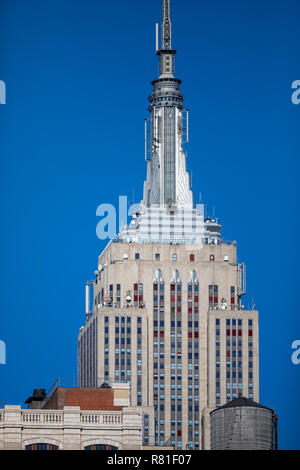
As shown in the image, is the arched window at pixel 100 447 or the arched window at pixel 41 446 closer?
the arched window at pixel 41 446

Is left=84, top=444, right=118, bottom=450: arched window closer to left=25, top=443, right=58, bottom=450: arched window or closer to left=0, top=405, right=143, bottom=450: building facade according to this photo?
left=0, top=405, right=143, bottom=450: building facade

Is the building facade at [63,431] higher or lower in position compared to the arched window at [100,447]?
higher

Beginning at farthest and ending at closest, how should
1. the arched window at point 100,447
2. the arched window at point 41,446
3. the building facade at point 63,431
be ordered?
the arched window at point 100,447 < the building facade at point 63,431 < the arched window at point 41,446

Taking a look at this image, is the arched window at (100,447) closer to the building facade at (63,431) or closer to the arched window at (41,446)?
the building facade at (63,431)

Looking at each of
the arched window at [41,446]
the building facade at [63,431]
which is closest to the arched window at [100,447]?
the building facade at [63,431]

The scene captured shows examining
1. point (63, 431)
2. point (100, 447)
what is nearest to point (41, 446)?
point (63, 431)

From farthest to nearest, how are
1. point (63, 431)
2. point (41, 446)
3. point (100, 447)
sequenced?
point (63, 431)
point (41, 446)
point (100, 447)

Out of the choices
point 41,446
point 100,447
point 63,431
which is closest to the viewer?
point 100,447

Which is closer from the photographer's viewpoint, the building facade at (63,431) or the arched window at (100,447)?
the building facade at (63,431)

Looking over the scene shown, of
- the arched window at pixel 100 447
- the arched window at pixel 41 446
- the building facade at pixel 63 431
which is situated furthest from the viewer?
the arched window at pixel 100 447

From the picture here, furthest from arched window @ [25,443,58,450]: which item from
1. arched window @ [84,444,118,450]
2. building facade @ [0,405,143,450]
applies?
arched window @ [84,444,118,450]

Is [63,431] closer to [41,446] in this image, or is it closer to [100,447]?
[41,446]
